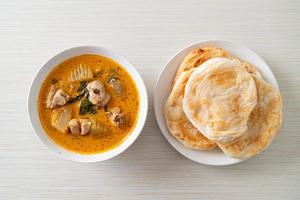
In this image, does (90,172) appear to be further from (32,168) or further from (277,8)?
A: (277,8)

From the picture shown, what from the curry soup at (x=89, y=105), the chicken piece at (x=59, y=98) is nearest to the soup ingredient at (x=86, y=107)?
the curry soup at (x=89, y=105)

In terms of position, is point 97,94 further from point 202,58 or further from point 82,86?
point 202,58

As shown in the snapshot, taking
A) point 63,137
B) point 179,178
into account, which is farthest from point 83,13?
point 179,178

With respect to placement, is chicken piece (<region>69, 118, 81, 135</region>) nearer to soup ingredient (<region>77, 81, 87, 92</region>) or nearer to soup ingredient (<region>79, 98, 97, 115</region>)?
soup ingredient (<region>79, 98, 97, 115</region>)

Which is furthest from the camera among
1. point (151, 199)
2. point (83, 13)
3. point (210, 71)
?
point (83, 13)

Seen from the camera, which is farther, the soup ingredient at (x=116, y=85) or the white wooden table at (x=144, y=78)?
the white wooden table at (x=144, y=78)

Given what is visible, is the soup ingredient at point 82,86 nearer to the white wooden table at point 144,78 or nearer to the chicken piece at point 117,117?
the chicken piece at point 117,117

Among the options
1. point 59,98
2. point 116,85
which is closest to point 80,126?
point 59,98
